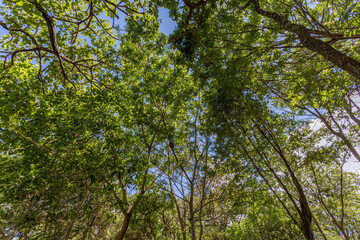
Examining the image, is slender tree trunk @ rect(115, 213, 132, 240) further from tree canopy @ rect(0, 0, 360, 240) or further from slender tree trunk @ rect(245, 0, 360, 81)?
slender tree trunk @ rect(245, 0, 360, 81)

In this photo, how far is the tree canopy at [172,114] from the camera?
4.03 meters

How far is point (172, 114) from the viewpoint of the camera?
6379mm

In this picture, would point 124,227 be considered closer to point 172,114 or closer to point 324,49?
point 172,114

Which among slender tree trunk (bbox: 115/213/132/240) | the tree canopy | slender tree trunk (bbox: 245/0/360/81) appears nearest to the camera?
slender tree trunk (bbox: 245/0/360/81)

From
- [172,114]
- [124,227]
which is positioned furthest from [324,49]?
[124,227]

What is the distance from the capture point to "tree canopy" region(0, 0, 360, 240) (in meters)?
4.03

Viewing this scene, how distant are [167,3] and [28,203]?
633 cm

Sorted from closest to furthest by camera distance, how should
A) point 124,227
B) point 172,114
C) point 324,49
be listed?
point 324,49
point 124,227
point 172,114

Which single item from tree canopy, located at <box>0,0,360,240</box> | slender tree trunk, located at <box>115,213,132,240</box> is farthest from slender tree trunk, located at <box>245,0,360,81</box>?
slender tree trunk, located at <box>115,213,132,240</box>

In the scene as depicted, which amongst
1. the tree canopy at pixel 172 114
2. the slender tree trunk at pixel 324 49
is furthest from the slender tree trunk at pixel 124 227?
the slender tree trunk at pixel 324 49

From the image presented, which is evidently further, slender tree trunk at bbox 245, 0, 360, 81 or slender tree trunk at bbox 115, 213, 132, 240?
slender tree trunk at bbox 115, 213, 132, 240

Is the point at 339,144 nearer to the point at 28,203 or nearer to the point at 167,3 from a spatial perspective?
the point at 167,3

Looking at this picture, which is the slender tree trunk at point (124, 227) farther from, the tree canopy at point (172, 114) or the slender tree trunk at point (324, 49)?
the slender tree trunk at point (324, 49)

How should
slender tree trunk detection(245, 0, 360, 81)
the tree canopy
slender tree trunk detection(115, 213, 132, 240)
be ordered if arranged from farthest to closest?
slender tree trunk detection(115, 213, 132, 240) < the tree canopy < slender tree trunk detection(245, 0, 360, 81)
